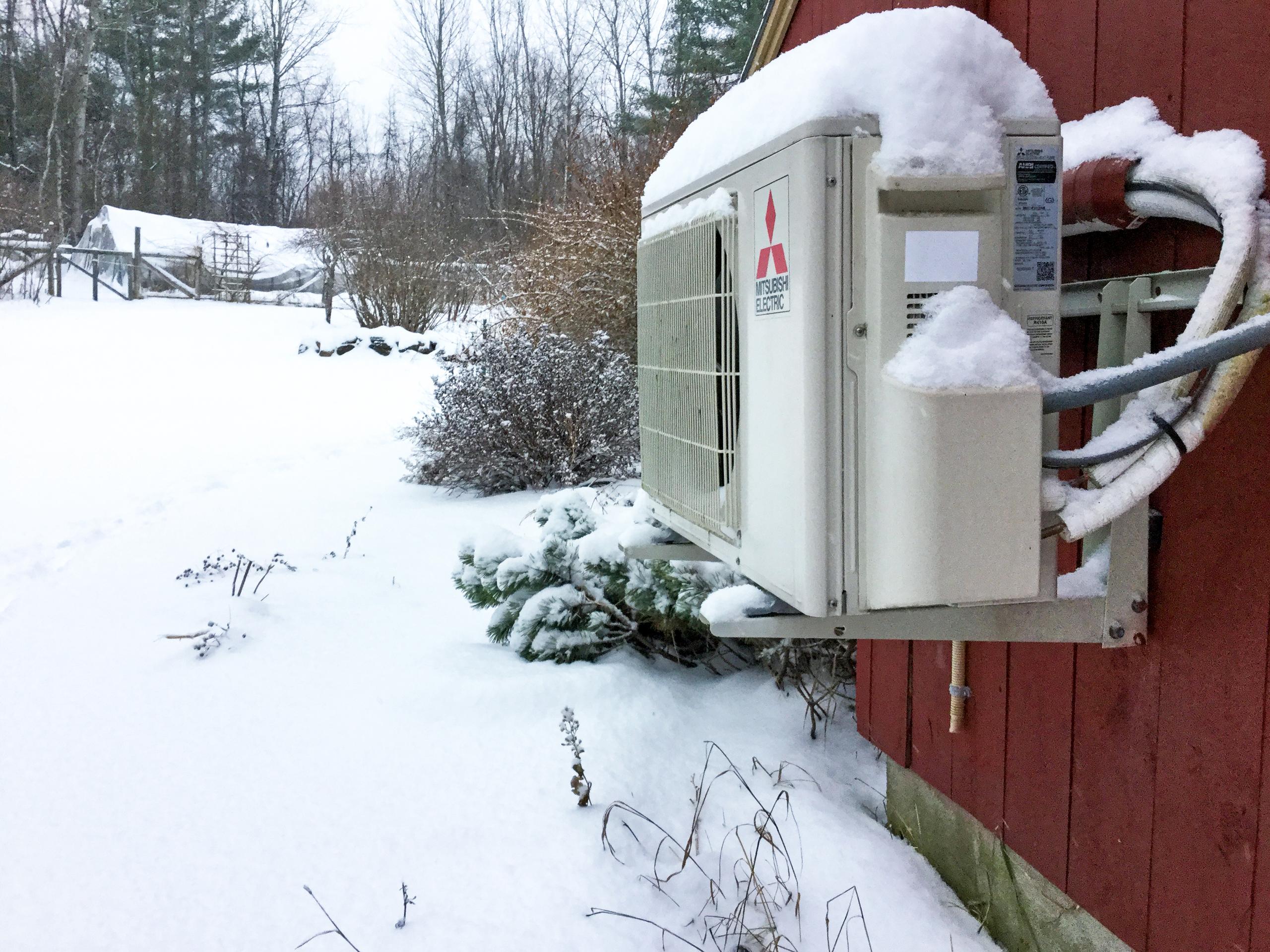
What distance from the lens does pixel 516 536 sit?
13.0 feet

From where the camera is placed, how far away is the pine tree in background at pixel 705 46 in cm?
1919

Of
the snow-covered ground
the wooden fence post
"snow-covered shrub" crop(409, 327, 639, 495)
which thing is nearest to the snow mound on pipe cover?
the snow-covered ground

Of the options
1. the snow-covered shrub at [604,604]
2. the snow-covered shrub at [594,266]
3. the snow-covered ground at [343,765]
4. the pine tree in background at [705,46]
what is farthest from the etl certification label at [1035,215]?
the pine tree in background at [705,46]

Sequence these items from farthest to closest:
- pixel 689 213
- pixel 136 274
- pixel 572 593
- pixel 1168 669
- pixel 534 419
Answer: pixel 136 274
pixel 534 419
pixel 572 593
pixel 689 213
pixel 1168 669

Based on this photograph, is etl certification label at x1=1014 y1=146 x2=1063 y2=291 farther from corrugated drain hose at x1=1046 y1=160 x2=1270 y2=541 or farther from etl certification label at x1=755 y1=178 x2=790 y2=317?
etl certification label at x1=755 y1=178 x2=790 y2=317

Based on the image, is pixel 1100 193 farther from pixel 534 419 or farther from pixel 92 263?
pixel 92 263

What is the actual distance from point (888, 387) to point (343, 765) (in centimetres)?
211

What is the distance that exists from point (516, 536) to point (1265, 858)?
111 inches

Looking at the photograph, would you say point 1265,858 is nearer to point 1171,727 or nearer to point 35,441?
point 1171,727

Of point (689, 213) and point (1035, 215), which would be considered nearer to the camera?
point (1035, 215)

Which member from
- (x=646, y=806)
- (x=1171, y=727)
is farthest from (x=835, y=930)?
(x=1171, y=727)

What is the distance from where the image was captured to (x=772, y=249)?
5.36 ft

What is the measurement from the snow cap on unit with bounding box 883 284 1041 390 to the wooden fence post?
2014 cm

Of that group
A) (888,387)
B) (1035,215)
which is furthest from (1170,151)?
(888,387)
